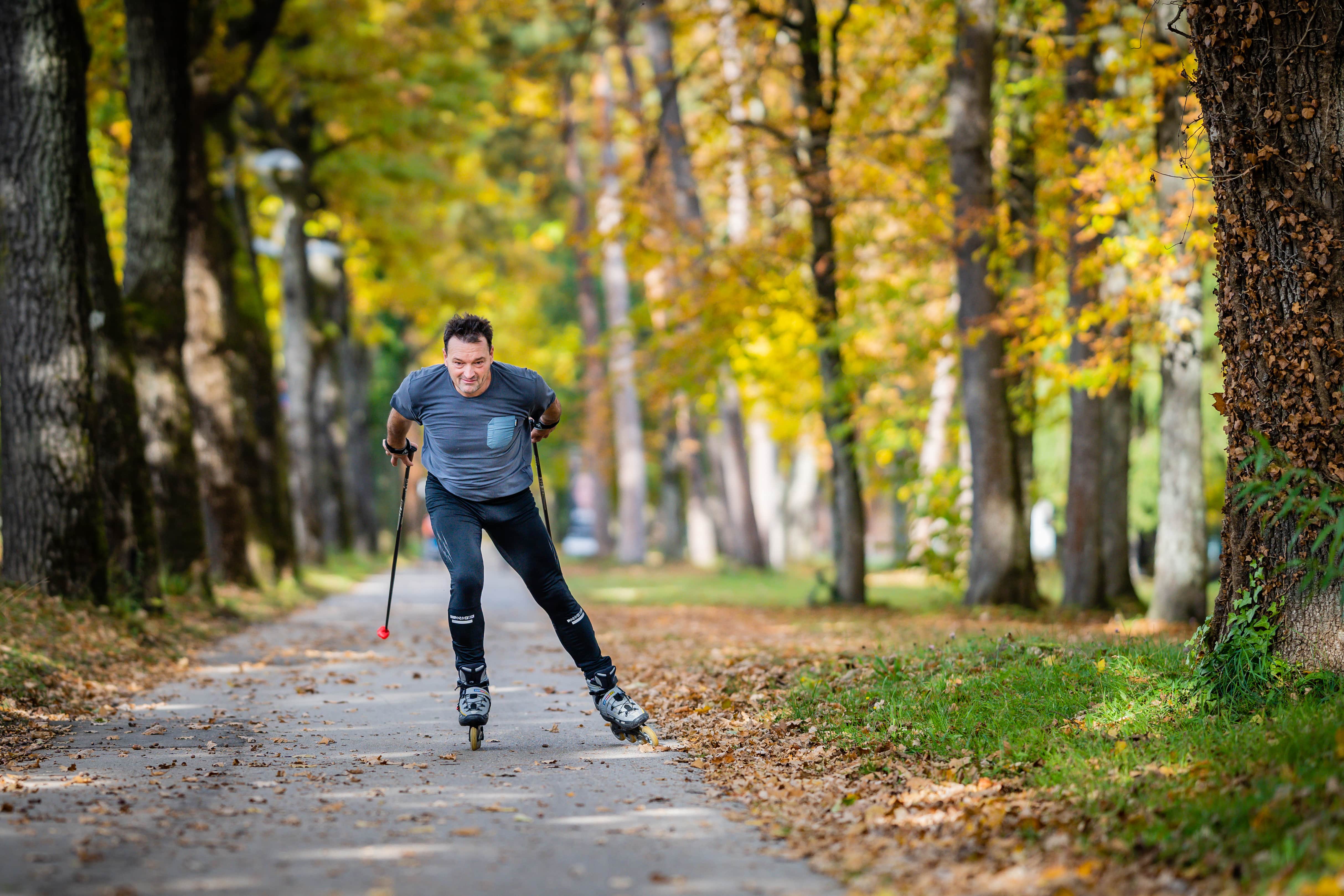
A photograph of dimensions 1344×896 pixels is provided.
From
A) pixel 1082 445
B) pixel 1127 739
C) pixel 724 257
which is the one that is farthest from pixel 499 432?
pixel 724 257

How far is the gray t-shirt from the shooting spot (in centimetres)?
647

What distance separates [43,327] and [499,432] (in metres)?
5.27

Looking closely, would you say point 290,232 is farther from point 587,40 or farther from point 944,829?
point 944,829

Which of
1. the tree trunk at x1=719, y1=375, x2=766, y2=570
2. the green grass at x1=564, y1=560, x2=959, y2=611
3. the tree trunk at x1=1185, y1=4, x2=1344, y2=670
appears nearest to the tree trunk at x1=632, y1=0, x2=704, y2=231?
the tree trunk at x1=719, y1=375, x2=766, y2=570

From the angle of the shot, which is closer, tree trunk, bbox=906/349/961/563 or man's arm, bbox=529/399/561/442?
man's arm, bbox=529/399/561/442

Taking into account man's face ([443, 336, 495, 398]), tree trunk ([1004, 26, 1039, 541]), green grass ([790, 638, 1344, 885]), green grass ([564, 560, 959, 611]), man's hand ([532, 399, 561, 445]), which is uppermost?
tree trunk ([1004, 26, 1039, 541])

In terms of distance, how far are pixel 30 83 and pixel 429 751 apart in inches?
270

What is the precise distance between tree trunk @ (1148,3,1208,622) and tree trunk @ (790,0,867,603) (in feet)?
13.4

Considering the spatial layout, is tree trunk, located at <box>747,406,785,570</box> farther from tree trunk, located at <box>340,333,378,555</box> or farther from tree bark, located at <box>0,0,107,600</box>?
tree bark, located at <box>0,0,107,600</box>

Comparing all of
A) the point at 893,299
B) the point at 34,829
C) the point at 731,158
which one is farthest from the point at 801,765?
the point at 893,299

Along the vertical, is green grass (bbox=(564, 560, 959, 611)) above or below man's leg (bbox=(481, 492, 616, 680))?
below

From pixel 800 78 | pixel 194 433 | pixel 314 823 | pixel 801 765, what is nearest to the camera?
pixel 314 823

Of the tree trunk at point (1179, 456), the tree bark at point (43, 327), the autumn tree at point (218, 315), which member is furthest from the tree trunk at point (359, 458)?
the tree trunk at point (1179, 456)

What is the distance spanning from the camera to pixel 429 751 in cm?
636
